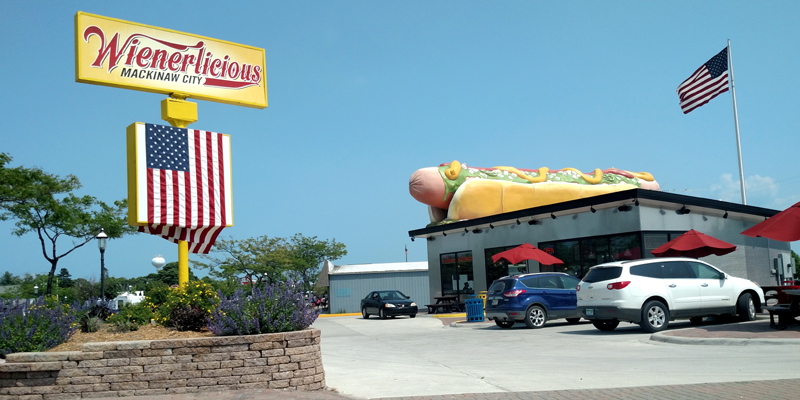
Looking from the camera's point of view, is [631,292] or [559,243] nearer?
[631,292]

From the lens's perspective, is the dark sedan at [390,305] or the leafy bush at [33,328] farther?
the dark sedan at [390,305]

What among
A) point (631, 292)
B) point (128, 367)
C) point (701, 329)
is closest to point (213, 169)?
point (128, 367)

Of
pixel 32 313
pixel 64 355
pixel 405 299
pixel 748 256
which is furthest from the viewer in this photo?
pixel 405 299

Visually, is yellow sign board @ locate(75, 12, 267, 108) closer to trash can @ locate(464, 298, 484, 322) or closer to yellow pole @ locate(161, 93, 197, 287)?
yellow pole @ locate(161, 93, 197, 287)

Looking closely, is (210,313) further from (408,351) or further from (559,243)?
(559,243)

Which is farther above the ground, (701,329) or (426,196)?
(426,196)

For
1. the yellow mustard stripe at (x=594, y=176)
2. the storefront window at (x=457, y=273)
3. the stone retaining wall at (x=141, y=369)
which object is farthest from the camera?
the yellow mustard stripe at (x=594, y=176)

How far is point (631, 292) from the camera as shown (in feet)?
46.9

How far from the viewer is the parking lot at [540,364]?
8.41 meters

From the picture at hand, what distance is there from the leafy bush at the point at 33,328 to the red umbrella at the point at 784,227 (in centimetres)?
1299

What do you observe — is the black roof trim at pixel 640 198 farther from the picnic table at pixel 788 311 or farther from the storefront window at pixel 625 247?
the picnic table at pixel 788 311

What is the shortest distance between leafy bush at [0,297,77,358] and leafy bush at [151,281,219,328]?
126 cm

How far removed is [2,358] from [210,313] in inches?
104

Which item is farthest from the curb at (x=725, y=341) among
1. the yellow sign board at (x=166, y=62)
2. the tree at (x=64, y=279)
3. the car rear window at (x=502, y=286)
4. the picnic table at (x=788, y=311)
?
the tree at (x=64, y=279)
